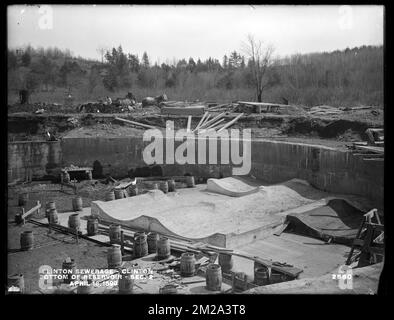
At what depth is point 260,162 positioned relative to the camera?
67.8ft

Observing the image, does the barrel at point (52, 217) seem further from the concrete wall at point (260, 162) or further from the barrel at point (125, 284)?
the concrete wall at point (260, 162)

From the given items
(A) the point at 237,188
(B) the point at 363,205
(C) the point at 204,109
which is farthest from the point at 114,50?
(B) the point at 363,205

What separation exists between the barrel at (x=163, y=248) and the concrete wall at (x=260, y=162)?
7.58 m

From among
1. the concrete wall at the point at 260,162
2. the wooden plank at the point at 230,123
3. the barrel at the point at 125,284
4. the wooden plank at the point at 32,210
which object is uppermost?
the wooden plank at the point at 230,123

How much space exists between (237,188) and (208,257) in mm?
7533

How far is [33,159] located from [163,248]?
13.4 metres

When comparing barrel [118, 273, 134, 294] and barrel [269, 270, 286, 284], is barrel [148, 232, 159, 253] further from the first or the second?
barrel [269, 270, 286, 284]

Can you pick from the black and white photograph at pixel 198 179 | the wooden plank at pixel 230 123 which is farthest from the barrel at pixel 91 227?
the wooden plank at pixel 230 123

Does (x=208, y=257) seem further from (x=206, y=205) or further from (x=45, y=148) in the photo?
(x=45, y=148)

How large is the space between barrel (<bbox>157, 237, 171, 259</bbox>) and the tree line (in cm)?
1449

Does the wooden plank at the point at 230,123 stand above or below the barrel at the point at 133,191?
above

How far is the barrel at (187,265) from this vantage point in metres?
10.4

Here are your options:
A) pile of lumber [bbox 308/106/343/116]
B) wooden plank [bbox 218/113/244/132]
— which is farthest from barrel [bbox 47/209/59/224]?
pile of lumber [bbox 308/106/343/116]
